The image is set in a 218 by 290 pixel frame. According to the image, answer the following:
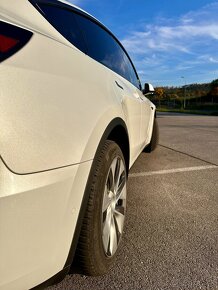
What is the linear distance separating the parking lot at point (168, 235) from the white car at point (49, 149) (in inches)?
7.9

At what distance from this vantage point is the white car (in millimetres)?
1090

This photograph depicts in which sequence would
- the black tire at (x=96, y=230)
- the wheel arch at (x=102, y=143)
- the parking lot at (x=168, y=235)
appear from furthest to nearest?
the parking lot at (x=168, y=235)
the black tire at (x=96, y=230)
the wheel arch at (x=102, y=143)

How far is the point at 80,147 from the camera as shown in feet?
4.59

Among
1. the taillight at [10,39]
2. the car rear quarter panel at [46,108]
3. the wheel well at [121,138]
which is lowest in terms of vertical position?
the wheel well at [121,138]

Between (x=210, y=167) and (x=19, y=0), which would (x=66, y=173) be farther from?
(x=210, y=167)

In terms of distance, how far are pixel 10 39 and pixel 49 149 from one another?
0.44 m

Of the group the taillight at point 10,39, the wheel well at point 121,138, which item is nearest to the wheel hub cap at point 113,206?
the wheel well at point 121,138

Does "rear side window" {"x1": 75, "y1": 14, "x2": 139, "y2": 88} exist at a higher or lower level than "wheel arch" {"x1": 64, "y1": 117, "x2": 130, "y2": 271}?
higher

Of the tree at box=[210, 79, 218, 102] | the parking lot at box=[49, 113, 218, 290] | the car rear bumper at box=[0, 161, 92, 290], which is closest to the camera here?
the car rear bumper at box=[0, 161, 92, 290]

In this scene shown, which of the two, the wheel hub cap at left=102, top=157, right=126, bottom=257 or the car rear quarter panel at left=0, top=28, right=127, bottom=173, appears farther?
the wheel hub cap at left=102, top=157, right=126, bottom=257

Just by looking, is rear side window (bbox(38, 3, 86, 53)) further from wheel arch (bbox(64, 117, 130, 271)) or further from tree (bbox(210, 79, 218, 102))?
tree (bbox(210, 79, 218, 102))

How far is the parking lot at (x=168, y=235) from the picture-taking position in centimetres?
179

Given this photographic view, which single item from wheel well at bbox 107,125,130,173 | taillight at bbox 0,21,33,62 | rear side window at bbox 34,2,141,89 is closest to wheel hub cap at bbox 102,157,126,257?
wheel well at bbox 107,125,130,173

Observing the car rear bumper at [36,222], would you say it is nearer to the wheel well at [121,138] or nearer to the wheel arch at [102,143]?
the wheel arch at [102,143]
